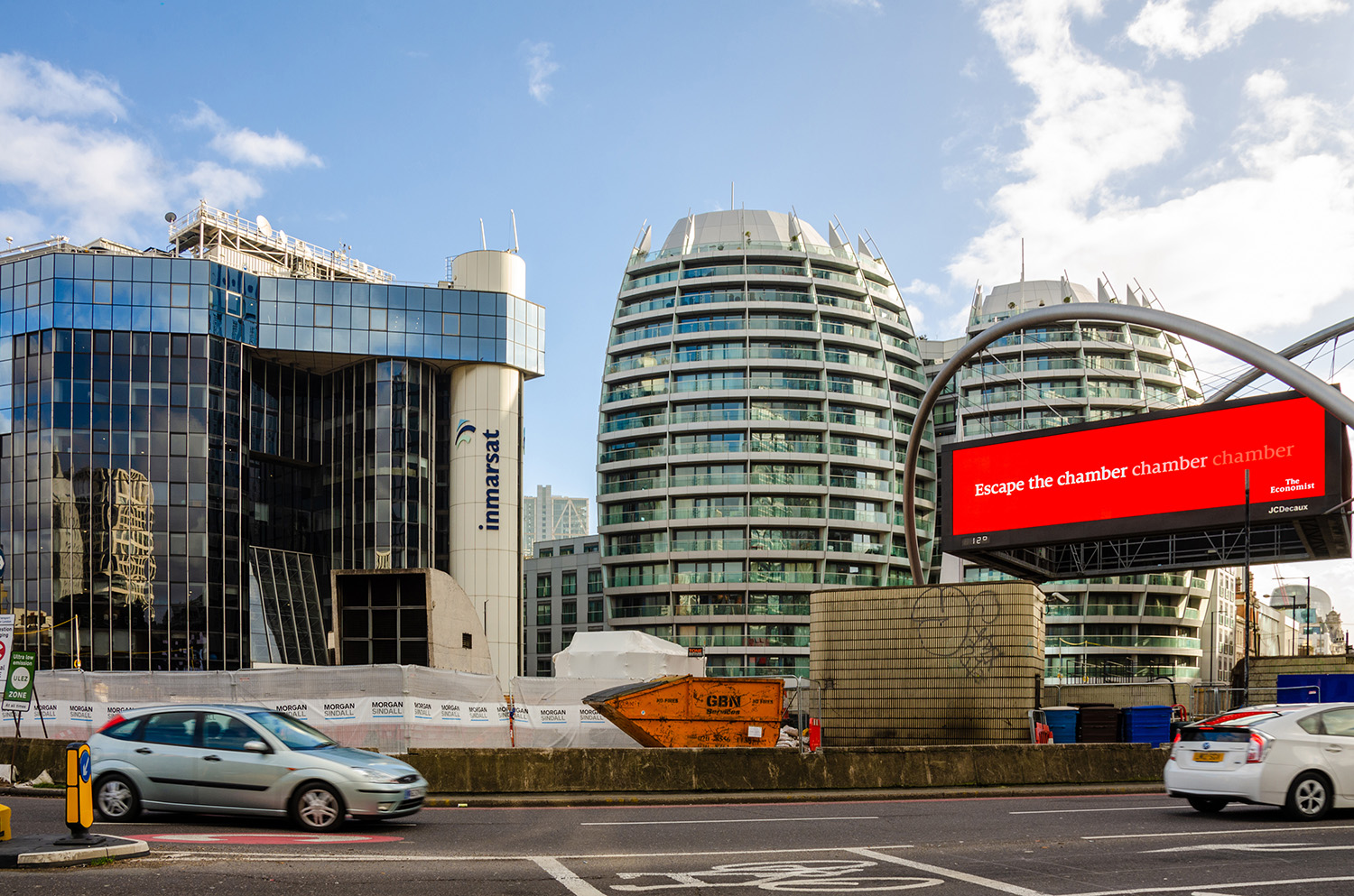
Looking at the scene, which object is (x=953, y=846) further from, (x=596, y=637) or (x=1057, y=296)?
(x=1057, y=296)

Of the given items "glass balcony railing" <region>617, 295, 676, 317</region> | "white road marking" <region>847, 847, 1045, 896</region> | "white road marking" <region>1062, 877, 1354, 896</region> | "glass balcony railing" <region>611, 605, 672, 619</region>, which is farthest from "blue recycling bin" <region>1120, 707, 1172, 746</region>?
"glass balcony railing" <region>617, 295, 676, 317</region>

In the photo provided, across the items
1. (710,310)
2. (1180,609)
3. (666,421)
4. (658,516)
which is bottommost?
(1180,609)

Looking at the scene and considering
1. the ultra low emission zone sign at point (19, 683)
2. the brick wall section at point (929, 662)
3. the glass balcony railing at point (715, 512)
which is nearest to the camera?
the ultra low emission zone sign at point (19, 683)

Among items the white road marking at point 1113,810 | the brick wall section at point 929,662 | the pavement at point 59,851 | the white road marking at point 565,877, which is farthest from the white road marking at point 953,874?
the brick wall section at point 929,662

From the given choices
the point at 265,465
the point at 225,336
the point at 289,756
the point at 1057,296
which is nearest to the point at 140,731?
the point at 289,756

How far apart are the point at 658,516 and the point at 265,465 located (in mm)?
33057

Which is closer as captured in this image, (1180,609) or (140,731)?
(140,731)

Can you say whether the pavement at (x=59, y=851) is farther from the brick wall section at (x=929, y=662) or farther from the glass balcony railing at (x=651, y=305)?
the glass balcony railing at (x=651, y=305)

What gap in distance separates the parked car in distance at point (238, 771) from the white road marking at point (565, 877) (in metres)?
2.78

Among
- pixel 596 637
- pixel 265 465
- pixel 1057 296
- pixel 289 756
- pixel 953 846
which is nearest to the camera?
pixel 953 846

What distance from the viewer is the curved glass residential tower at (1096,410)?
305 ft

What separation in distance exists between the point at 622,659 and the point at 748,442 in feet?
165

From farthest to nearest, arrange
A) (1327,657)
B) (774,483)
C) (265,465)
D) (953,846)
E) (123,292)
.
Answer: (774,483) → (265,465) → (123,292) → (1327,657) → (953,846)

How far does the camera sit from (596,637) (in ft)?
156
